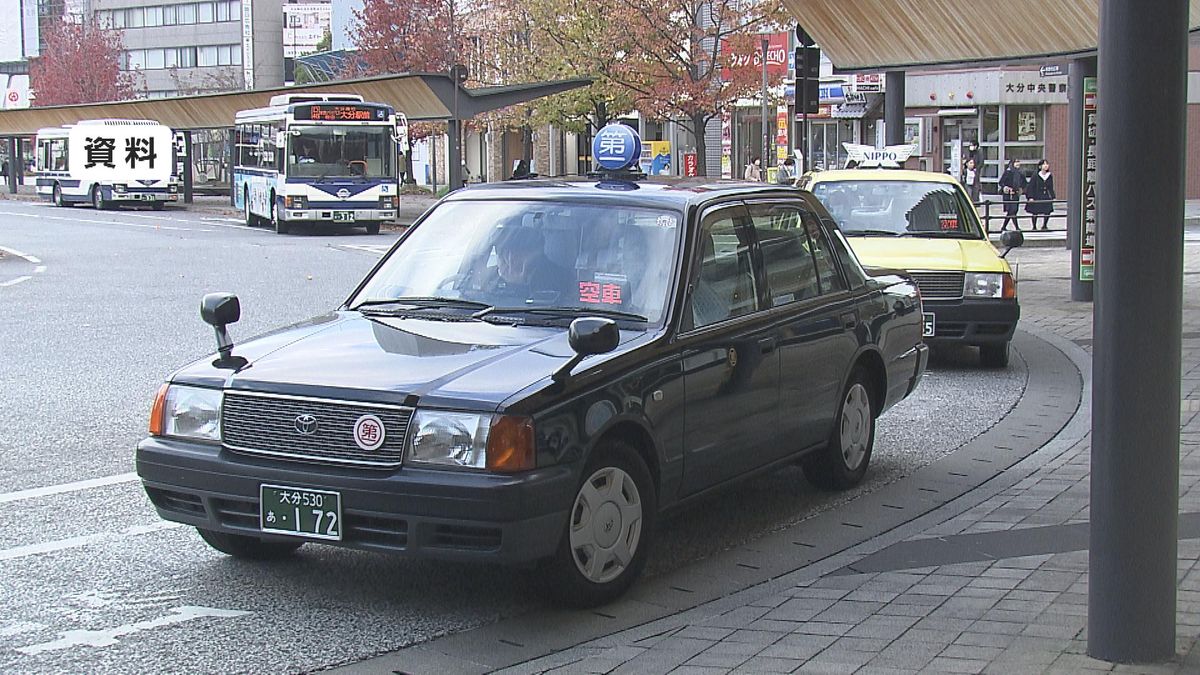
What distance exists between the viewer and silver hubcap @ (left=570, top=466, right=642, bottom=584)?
18.4 ft

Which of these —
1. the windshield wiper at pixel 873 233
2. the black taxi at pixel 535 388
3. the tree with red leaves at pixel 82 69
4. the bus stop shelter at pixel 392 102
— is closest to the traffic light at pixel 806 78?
the windshield wiper at pixel 873 233

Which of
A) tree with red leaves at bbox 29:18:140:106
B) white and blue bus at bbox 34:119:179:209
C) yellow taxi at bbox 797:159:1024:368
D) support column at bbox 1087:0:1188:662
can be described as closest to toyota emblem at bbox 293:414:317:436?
support column at bbox 1087:0:1188:662

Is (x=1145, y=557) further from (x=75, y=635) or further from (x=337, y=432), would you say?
(x=75, y=635)

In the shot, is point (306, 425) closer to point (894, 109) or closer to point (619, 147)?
point (619, 147)

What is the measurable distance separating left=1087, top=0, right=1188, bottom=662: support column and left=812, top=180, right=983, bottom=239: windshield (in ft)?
29.1

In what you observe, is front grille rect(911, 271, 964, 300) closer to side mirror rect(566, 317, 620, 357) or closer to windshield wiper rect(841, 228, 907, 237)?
windshield wiper rect(841, 228, 907, 237)

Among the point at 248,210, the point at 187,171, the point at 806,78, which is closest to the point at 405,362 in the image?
the point at 806,78

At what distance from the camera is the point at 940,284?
1248cm

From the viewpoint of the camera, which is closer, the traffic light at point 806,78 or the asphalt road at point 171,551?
the asphalt road at point 171,551

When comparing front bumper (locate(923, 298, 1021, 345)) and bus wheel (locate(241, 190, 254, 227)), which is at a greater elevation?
bus wheel (locate(241, 190, 254, 227))

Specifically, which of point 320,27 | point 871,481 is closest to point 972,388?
point 871,481

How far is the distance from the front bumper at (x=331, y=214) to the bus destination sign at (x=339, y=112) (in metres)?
2.09

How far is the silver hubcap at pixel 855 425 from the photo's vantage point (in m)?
7.91

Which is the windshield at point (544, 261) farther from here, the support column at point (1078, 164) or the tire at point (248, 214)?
the tire at point (248, 214)
